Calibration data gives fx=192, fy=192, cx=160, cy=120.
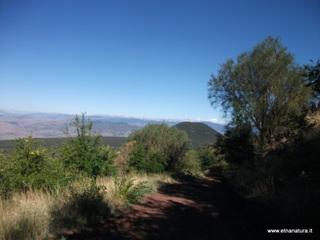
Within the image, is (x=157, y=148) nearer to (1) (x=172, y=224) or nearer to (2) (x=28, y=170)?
(2) (x=28, y=170)

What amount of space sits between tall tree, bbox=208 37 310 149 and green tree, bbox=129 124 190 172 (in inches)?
335

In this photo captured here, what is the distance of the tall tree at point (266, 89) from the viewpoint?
663 inches

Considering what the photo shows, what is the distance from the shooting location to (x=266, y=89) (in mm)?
17750

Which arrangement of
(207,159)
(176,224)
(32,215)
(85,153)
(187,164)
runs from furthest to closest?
(207,159) < (187,164) < (85,153) < (176,224) < (32,215)

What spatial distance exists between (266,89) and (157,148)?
12.4m

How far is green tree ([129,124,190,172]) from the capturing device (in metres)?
16.8

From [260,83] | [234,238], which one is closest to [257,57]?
[260,83]

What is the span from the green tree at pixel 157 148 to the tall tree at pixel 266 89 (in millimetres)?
8500

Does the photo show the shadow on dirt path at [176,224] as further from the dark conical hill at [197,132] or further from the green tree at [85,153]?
the dark conical hill at [197,132]

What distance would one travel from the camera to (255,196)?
20.5 ft

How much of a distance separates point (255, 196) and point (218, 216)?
1738 millimetres

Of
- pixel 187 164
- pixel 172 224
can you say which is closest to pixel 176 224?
pixel 172 224

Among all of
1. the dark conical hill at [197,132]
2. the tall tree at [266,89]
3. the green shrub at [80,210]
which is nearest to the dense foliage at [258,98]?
the tall tree at [266,89]

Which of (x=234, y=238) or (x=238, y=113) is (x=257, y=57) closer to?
(x=238, y=113)
